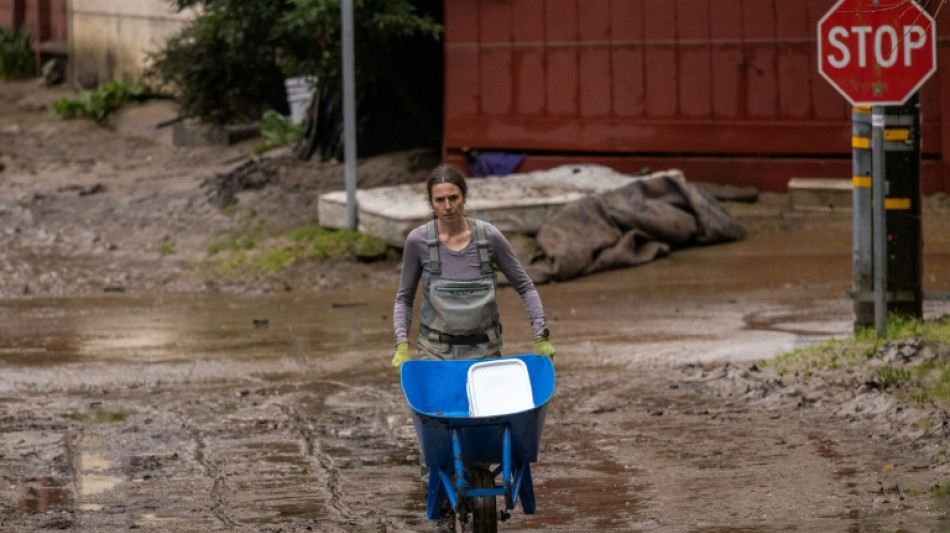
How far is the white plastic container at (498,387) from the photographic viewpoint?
20.9 feet

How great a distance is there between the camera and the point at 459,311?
22.7 feet

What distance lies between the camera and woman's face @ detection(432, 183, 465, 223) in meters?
6.79

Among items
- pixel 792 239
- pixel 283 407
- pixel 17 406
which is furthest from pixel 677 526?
pixel 792 239

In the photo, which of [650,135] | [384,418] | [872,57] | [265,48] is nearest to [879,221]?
[872,57]

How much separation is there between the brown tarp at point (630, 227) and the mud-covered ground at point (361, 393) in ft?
0.82

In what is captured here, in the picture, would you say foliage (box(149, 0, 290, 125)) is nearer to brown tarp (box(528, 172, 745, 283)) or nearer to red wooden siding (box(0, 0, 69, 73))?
brown tarp (box(528, 172, 745, 283))

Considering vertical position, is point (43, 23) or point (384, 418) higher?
point (43, 23)

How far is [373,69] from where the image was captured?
62.7 feet

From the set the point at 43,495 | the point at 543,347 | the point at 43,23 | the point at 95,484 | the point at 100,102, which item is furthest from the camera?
the point at 43,23

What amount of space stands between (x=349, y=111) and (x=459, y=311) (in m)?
10.00

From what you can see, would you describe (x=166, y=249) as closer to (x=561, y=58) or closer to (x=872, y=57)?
(x=561, y=58)

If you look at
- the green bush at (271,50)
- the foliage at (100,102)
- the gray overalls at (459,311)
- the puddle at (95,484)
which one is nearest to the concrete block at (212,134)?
the green bush at (271,50)

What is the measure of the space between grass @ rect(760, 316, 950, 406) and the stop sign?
1.56m

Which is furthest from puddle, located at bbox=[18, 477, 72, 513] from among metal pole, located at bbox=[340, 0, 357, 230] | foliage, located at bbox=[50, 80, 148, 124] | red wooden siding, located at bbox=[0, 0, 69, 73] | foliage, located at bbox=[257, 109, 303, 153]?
red wooden siding, located at bbox=[0, 0, 69, 73]
